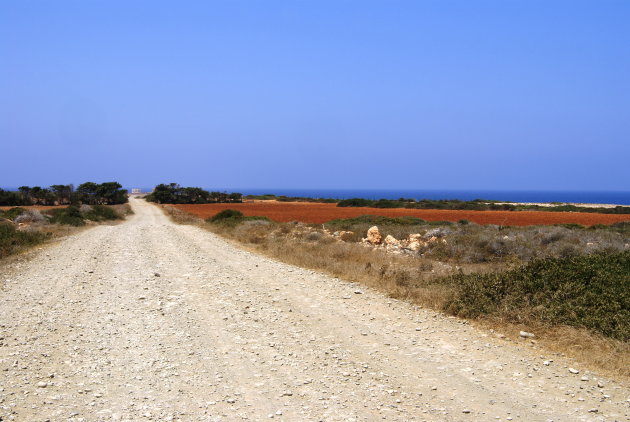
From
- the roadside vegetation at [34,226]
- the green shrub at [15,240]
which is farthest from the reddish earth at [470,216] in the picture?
the green shrub at [15,240]

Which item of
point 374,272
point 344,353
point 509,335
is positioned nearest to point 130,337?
point 344,353

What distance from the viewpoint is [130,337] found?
7.07 metres

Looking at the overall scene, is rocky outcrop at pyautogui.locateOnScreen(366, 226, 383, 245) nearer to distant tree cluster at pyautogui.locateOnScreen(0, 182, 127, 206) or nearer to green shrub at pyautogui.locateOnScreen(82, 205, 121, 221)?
green shrub at pyautogui.locateOnScreen(82, 205, 121, 221)

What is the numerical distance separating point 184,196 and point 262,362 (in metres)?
90.9

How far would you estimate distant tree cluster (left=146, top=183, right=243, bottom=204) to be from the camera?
303 feet

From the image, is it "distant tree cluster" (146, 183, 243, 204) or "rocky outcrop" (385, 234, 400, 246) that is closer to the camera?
"rocky outcrop" (385, 234, 400, 246)

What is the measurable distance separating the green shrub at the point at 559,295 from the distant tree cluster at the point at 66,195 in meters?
73.3

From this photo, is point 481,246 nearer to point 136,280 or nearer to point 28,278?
point 136,280

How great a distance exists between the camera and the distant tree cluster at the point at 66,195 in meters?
75.8

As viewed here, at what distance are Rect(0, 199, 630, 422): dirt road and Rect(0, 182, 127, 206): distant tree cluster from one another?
70.5 m

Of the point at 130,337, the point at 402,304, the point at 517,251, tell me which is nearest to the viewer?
the point at 130,337

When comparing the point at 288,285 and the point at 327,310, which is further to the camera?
the point at 288,285

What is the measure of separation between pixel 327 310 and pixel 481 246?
12483mm

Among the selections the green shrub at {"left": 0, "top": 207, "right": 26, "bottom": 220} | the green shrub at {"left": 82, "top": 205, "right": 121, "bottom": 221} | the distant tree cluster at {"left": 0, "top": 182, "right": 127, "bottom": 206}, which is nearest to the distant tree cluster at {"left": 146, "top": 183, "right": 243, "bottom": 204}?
the distant tree cluster at {"left": 0, "top": 182, "right": 127, "bottom": 206}
